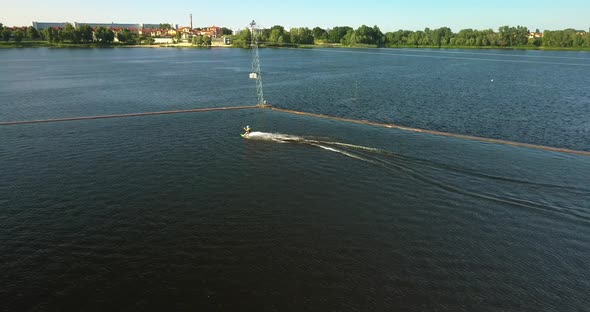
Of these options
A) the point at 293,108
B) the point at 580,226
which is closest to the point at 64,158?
the point at 293,108

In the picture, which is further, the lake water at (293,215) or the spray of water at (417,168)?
the spray of water at (417,168)

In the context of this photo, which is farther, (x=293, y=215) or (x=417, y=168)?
(x=417, y=168)

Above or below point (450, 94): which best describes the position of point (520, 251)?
below

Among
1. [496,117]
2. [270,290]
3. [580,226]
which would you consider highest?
[496,117]

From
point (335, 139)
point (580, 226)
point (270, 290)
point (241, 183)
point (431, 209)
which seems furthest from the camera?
point (335, 139)

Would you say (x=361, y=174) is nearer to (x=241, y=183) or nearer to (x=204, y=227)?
(x=241, y=183)

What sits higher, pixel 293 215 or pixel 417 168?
pixel 417 168

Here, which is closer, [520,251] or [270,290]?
[270,290]

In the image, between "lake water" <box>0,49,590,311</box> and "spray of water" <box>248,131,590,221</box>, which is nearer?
"lake water" <box>0,49,590,311</box>
